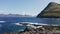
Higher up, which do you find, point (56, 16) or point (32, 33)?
point (32, 33)

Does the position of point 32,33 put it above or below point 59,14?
above

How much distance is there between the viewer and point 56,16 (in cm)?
19800

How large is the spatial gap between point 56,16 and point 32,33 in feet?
527

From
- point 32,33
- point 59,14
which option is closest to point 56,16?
point 59,14

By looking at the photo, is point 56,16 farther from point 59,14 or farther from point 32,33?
point 32,33

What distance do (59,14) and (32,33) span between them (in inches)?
6378

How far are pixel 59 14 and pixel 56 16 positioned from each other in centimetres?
424

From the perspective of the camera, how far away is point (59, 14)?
199 meters

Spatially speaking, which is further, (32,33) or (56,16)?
(56,16)

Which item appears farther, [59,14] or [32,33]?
[59,14]

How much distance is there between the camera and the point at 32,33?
4025cm
